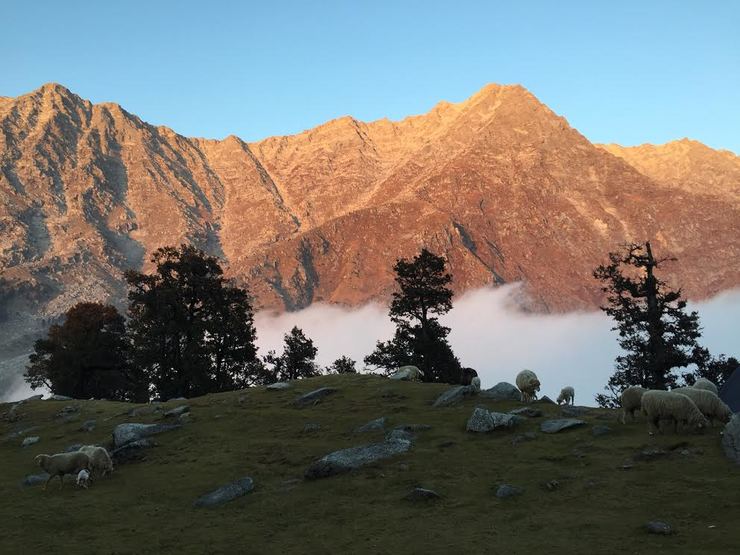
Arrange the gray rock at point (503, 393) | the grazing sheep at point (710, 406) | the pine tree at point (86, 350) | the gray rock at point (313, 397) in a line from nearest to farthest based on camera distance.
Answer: the grazing sheep at point (710, 406)
the gray rock at point (503, 393)
the gray rock at point (313, 397)
the pine tree at point (86, 350)

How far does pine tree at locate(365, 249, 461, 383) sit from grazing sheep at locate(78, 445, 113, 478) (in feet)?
128

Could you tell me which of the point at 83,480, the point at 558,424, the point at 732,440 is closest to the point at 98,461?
the point at 83,480

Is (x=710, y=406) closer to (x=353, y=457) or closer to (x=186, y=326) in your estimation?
(x=353, y=457)

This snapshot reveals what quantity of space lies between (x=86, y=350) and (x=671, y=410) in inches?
2337

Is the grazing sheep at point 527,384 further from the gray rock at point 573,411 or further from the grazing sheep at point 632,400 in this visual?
the grazing sheep at point 632,400

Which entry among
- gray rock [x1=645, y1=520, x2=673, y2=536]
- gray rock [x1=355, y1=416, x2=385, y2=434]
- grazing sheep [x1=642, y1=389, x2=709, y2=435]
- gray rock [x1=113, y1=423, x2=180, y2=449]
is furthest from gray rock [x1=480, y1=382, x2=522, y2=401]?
gray rock [x1=645, y1=520, x2=673, y2=536]

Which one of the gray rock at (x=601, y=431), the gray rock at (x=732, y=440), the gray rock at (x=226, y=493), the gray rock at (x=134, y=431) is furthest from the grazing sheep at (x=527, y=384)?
the gray rock at (x=134, y=431)

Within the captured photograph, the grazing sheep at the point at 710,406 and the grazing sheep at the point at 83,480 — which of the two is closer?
the grazing sheep at the point at 710,406

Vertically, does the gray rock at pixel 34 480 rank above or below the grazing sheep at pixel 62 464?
below

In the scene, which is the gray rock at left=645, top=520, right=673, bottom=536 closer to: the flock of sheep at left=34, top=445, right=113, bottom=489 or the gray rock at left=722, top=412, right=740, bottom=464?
the gray rock at left=722, top=412, right=740, bottom=464

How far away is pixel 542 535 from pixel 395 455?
9477mm

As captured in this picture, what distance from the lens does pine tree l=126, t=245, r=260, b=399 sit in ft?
201

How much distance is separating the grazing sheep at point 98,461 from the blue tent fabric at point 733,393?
33677mm

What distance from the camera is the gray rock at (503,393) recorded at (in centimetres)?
3641
